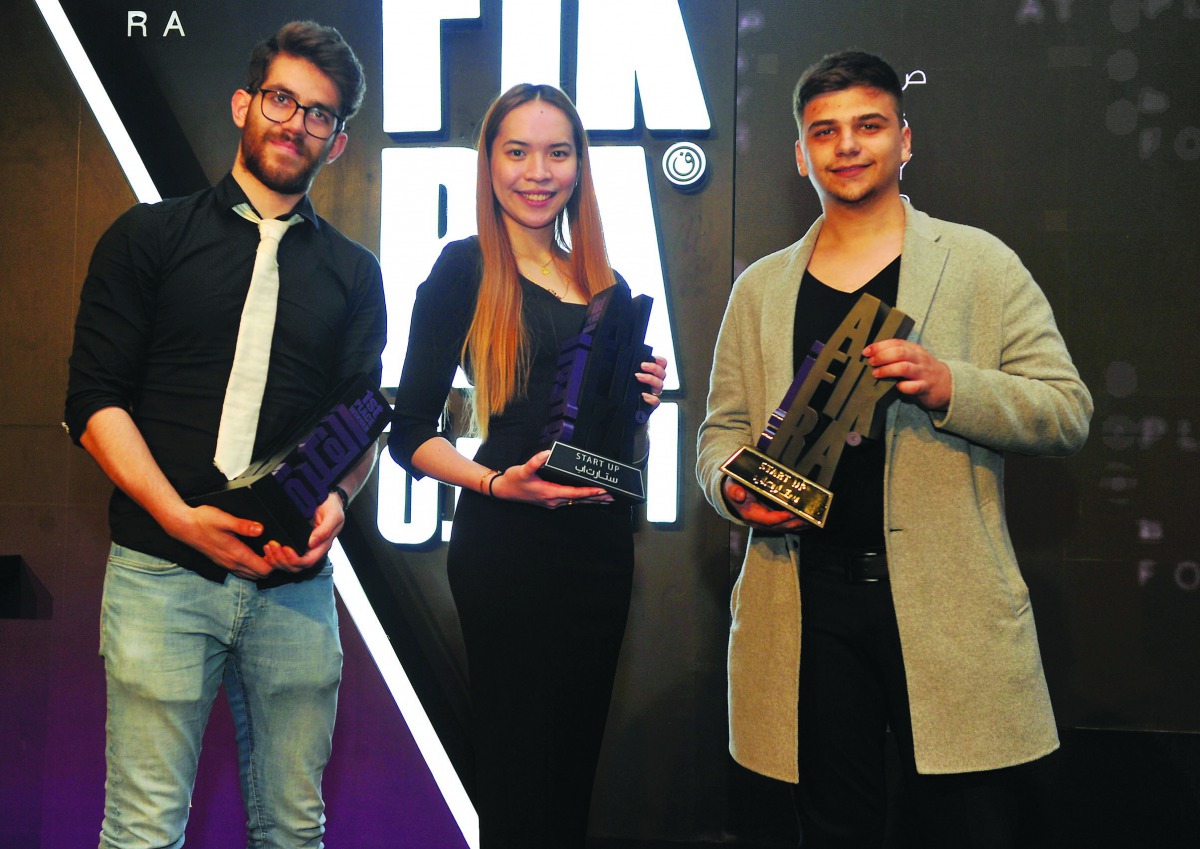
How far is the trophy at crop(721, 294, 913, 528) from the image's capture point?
1.54 m

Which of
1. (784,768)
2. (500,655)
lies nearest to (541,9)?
(500,655)

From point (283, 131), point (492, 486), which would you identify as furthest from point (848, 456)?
point (283, 131)

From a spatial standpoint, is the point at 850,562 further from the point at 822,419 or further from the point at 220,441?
the point at 220,441

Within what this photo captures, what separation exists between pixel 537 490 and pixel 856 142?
827 mm

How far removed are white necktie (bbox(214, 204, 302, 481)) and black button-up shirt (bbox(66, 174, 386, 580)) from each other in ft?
0.05

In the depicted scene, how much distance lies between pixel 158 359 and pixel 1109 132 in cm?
258

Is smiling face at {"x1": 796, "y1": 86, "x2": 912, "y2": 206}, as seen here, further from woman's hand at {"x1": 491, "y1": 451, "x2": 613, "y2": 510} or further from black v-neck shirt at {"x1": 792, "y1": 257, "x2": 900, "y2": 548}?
woman's hand at {"x1": 491, "y1": 451, "x2": 613, "y2": 510}

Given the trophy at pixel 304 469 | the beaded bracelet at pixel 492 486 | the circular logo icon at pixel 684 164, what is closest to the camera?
the trophy at pixel 304 469

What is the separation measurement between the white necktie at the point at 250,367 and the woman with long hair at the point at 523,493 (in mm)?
250

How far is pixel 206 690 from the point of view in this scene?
1623mm

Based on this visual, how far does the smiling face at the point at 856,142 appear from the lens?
1.69 m

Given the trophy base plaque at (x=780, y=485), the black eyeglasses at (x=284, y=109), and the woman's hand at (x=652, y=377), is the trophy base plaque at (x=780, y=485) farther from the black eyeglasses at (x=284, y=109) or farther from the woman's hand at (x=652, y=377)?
the black eyeglasses at (x=284, y=109)

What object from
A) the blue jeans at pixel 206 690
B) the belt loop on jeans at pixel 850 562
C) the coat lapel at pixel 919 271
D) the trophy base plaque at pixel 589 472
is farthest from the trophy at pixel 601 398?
the blue jeans at pixel 206 690

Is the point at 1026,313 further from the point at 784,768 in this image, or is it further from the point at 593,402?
the point at 784,768
